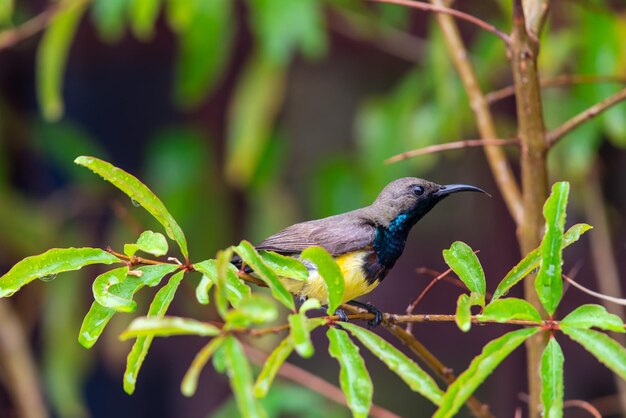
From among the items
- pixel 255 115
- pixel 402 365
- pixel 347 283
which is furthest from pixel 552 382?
pixel 255 115

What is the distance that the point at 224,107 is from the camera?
4570 millimetres

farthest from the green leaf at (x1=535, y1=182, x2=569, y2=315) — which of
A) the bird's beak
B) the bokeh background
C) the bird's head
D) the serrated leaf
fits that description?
the bokeh background

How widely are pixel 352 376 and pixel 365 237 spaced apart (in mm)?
883

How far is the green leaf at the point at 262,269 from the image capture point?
1324 mm

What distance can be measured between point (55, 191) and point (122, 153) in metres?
0.39

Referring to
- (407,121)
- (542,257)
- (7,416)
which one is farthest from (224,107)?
(542,257)

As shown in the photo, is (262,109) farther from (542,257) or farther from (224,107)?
(542,257)

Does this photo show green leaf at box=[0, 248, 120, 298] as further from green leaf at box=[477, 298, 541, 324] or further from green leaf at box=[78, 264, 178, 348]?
green leaf at box=[477, 298, 541, 324]

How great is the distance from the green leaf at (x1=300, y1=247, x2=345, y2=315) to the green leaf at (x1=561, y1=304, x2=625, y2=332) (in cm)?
33

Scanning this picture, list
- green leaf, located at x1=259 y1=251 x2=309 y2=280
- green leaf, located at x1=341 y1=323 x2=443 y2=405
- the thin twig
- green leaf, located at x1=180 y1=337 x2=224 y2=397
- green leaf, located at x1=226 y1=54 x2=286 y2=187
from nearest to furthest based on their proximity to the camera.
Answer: green leaf, located at x1=180 y1=337 x2=224 y2=397 < green leaf, located at x1=341 y1=323 x2=443 y2=405 < green leaf, located at x1=259 y1=251 x2=309 y2=280 < the thin twig < green leaf, located at x1=226 y1=54 x2=286 y2=187

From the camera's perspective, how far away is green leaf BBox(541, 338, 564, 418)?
4.04 feet

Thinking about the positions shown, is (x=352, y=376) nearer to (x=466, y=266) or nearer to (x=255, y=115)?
(x=466, y=266)

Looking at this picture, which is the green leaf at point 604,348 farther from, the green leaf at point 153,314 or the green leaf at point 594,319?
the green leaf at point 153,314

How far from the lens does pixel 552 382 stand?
126cm
